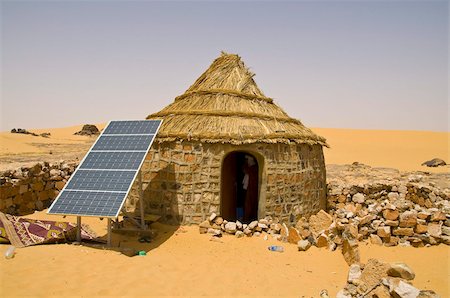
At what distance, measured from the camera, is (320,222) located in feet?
31.7

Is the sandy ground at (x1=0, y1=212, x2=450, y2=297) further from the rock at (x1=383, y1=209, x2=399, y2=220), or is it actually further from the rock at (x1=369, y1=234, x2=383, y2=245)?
the rock at (x1=383, y1=209, x2=399, y2=220)

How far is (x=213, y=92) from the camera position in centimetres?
1120

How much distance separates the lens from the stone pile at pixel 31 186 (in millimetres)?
10227

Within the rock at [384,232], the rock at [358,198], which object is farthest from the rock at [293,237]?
the rock at [358,198]

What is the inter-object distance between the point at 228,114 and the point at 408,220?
5.57 m

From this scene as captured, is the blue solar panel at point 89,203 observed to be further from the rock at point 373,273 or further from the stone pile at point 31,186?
the rock at point 373,273

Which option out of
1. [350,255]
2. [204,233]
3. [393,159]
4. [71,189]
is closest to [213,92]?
[204,233]

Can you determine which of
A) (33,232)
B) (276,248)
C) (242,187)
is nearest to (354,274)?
(276,248)

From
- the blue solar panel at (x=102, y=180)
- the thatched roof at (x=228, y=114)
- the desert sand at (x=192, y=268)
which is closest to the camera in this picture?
the desert sand at (x=192, y=268)

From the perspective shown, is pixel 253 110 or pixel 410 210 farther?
pixel 253 110

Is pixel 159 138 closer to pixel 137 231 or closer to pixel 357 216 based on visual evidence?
pixel 137 231

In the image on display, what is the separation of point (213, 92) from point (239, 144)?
2676 mm

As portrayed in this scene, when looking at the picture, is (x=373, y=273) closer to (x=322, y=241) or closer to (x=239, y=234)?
(x=322, y=241)

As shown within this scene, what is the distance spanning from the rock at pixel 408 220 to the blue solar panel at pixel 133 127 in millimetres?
6767
